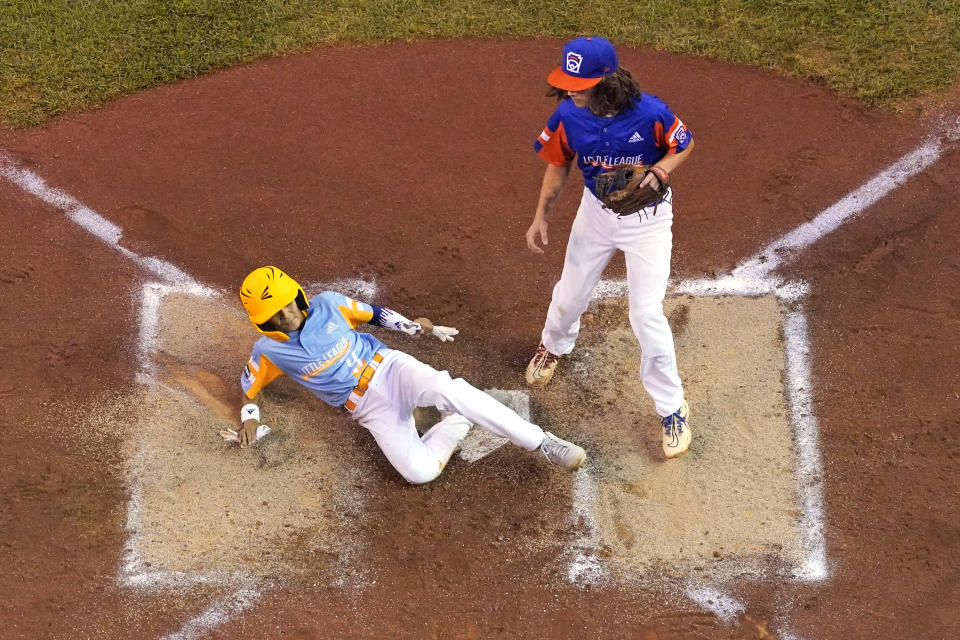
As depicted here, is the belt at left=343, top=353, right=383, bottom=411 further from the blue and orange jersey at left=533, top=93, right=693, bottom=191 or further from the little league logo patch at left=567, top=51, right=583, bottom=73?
the little league logo patch at left=567, top=51, right=583, bottom=73

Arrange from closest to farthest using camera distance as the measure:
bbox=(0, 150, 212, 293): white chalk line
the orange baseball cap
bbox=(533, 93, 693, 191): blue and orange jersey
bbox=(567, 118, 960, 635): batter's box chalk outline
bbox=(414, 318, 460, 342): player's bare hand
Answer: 1. the orange baseball cap
2. bbox=(533, 93, 693, 191): blue and orange jersey
3. bbox=(567, 118, 960, 635): batter's box chalk outline
4. bbox=(414, 318, 460, 342): player's bare hand
5. bbox=(0, 150, 212, 293): white chalk line

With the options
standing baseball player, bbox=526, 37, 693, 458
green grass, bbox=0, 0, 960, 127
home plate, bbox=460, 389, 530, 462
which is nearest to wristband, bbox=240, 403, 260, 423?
home plate, bbox=460, 389, 530, 462

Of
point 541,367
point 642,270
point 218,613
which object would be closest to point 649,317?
point 642,270

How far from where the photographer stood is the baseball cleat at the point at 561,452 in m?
5.57

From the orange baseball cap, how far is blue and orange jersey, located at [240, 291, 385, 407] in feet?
6.32

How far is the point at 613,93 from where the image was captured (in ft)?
16.2

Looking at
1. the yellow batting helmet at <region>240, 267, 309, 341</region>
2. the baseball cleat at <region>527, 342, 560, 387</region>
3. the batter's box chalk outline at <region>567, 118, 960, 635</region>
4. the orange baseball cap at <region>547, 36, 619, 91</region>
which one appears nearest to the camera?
the orange baseball cap at <region>547, 36, 619, 91</region>

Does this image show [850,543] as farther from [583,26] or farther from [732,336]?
[583,26]

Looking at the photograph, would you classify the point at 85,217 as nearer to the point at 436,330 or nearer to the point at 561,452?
the point at 436,330

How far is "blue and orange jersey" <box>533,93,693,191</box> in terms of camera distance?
5.04 metres

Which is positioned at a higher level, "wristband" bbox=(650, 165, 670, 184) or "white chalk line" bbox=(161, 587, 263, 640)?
"wristband" bbox=(650, 165, 670, 184)

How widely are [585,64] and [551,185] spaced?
0.93m

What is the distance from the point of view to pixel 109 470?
19.5 ft

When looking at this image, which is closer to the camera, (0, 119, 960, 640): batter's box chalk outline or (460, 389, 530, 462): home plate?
(0, 119, 960, 640): batter's box chalk outline
